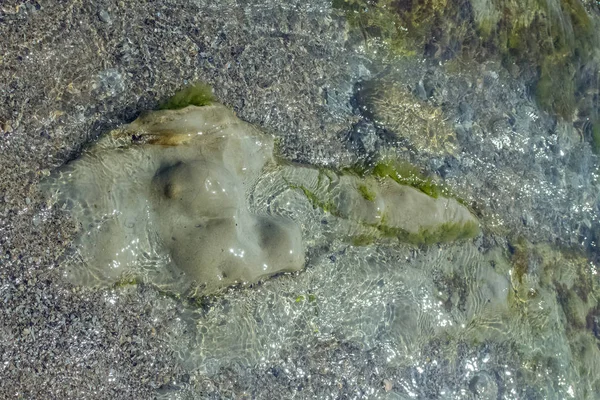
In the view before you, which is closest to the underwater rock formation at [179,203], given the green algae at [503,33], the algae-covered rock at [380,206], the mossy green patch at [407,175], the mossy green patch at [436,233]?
the algae-covered rock at [380,206]

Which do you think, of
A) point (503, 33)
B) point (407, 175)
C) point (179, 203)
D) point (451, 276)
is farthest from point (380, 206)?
point (503, 33)

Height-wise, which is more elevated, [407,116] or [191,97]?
[191,97]

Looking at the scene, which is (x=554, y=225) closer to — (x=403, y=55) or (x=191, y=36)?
(x=403, y=55)

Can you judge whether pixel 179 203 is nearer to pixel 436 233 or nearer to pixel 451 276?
pixel 436 233

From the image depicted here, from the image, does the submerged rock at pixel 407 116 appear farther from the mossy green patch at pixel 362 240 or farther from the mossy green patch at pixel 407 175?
the mossy green patch at pixel 362 240

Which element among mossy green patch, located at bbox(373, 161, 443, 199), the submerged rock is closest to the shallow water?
the submerged rock

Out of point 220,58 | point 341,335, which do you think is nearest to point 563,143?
point 341,335
